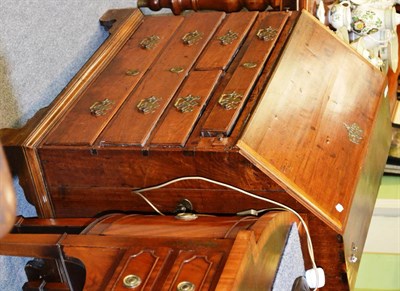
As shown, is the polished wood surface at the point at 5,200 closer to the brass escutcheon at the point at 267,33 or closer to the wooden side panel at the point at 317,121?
the wooden side panel at the point at 317,121

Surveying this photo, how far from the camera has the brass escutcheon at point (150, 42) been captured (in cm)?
146

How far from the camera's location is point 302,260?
1.13 m

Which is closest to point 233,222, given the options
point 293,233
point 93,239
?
point 293,233

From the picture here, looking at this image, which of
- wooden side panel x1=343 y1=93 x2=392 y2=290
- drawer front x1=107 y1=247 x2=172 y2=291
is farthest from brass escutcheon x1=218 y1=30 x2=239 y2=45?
drawer front x1=107 y1=247 x2=172 y2=291

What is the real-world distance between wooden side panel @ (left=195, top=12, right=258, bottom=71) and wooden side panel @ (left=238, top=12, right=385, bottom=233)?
0.10 meters

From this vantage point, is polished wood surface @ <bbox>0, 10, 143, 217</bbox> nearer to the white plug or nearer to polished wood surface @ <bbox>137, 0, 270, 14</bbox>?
polished wood surface @ <bbox>137, 0, 270, 14</bbox>

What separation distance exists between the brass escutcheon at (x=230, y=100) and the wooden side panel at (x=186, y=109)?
0.11ft

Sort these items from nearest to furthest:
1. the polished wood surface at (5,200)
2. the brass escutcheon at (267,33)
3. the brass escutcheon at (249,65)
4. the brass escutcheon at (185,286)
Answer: the polished wood surface at (5,200), the brass escutcheon at (185,286), the brass escutcheon at (249,65), the brass escutcheon at (267,33)

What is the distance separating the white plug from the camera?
3.82ft

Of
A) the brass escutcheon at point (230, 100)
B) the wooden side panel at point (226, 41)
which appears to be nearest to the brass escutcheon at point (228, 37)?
the wooden side panel at point (226, 41)

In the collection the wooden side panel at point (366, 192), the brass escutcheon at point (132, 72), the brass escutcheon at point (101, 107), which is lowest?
the wooden side panel at point (366, 192)

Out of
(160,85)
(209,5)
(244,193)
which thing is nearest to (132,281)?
(244,193)

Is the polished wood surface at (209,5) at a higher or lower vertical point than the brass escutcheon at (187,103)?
lower

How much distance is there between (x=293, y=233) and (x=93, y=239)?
313 millimetres
